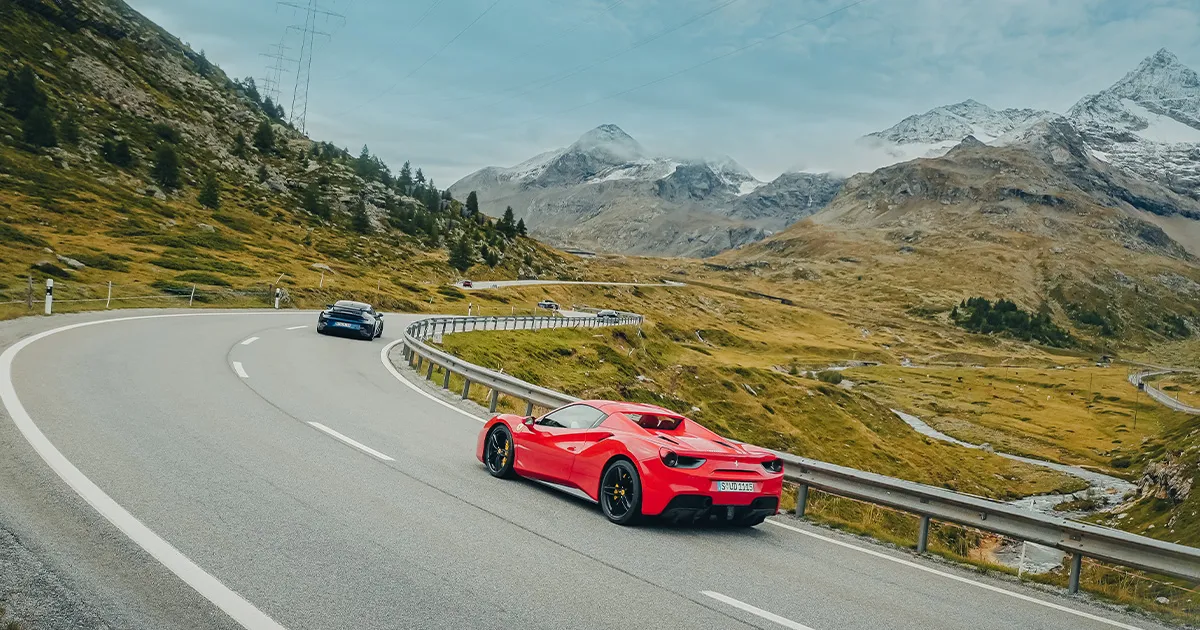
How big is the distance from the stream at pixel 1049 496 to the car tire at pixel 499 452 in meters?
29.0

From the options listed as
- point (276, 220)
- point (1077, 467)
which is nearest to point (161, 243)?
point (276, 220)

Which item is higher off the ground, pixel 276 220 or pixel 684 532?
pixel 276 220

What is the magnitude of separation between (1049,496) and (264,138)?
12933 cm

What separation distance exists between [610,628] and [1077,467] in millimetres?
80971

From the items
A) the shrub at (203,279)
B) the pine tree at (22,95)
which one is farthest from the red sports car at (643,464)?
the pine tree at (22,95)

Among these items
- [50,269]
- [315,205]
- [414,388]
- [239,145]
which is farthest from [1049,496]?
[239,145]

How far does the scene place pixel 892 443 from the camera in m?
64.2

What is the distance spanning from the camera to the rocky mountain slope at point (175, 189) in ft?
201

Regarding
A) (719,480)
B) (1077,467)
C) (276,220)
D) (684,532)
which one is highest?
(276,220)

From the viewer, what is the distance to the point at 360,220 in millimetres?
118125

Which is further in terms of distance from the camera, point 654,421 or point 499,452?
point 499,452

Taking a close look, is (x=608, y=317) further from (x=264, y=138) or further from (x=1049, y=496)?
(x=264, y=138)

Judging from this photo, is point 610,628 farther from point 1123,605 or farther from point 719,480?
point 1123,605

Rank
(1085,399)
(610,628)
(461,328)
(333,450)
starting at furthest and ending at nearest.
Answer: (1085,399) → (461,328) → (333,450) → (610,628)
